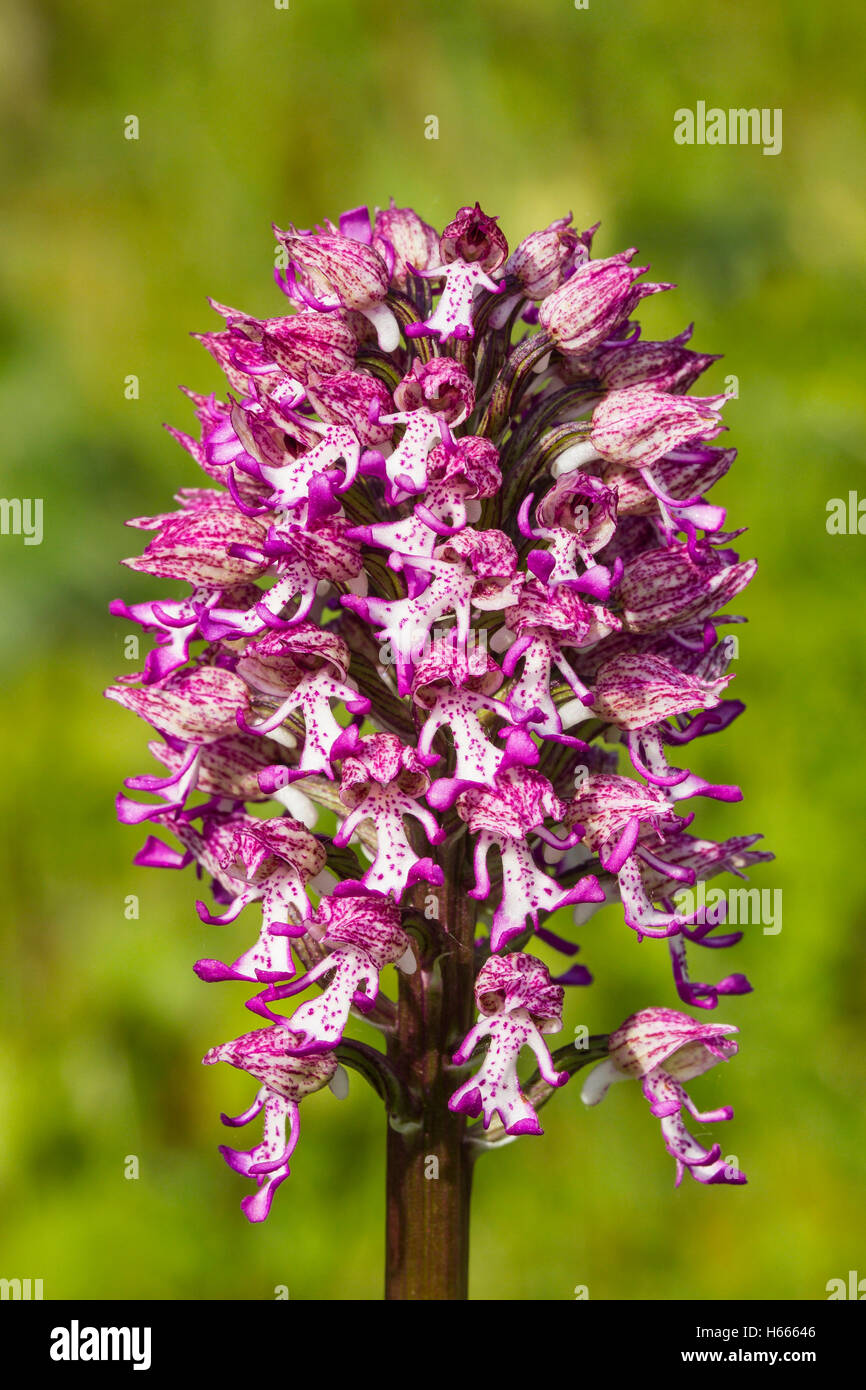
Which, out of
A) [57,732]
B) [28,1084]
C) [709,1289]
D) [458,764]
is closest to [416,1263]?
[458,764]

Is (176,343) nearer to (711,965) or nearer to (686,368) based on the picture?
(711,965)

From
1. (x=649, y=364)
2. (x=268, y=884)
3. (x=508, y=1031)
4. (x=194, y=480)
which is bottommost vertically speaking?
(x=508, y=1031)

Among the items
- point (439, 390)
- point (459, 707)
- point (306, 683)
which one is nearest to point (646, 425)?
point (439, 390)

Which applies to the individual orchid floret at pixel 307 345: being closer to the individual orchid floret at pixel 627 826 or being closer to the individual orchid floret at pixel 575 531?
the individual orchid floret at pixel 575 531

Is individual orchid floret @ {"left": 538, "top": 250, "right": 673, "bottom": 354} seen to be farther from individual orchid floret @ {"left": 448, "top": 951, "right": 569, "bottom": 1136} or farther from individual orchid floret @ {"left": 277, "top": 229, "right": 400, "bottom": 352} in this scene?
individual orchid floret @ {"left": 448, "top": 951, "right": 569, "bottom": 1136}

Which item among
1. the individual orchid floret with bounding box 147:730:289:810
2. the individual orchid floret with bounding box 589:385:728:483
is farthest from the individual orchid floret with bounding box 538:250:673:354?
the individual orchid floret with bounding box 147:730:289:810

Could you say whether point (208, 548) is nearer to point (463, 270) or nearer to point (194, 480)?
point (463, 270)
